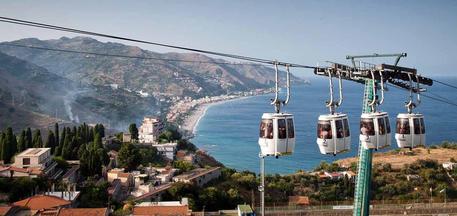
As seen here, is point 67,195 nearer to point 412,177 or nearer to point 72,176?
point 72,176

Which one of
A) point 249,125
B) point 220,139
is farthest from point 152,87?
point 220,139

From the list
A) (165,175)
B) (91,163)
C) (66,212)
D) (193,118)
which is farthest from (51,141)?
(193,118)

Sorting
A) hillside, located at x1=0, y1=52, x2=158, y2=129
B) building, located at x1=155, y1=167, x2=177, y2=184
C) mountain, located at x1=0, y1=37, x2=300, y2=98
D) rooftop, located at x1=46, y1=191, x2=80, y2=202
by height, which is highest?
mountain, located at x1=0, y1=37, x2=300, y2=98

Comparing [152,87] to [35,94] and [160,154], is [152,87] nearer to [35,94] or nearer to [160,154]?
[35,94]

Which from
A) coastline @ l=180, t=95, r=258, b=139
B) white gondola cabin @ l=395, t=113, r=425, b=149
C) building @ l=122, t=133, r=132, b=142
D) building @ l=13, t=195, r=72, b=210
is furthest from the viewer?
coastline @ l=180, t=95, r=258, b=139

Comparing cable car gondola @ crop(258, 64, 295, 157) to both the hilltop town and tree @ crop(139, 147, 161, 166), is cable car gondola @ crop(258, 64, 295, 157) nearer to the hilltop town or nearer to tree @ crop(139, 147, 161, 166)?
the hilltop town

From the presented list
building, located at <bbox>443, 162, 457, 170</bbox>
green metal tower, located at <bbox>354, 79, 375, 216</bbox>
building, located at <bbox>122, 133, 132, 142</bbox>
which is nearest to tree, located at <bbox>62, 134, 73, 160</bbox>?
building, located at <bbox>122, 133, 132, 142</bbox>
